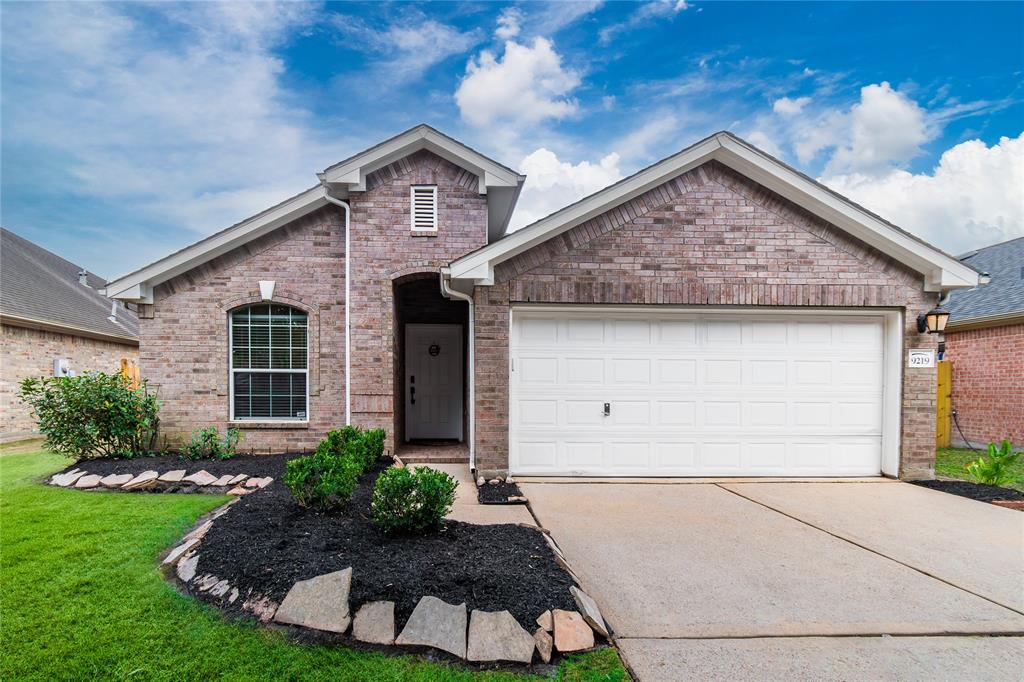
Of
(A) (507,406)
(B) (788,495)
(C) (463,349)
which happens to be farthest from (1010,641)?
(C) (463,349)

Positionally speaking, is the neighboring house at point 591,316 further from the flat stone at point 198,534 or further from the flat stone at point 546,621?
the flat stone at point 546,621

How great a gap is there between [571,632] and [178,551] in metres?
3.29

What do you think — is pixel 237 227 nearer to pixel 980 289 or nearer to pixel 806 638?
pixel 806 638

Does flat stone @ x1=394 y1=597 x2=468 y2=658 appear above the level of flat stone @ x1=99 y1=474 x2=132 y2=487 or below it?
above

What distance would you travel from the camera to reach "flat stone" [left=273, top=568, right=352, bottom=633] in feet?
9.70

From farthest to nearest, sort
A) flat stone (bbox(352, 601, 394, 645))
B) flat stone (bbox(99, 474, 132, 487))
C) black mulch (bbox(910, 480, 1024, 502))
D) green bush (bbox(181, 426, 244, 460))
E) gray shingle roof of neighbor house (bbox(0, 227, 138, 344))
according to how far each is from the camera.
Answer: gray shingle roof of neighbor house (bbox(0, 227, 138, 344)) < green bush (bbox(181, 426, 244, 460)) < flat stone (bbox(99, 474, 132, 487)) < black mulch (bbox(910, 480, 1024, 502)) < flat stone (bbox(352, 601, 394, 645))

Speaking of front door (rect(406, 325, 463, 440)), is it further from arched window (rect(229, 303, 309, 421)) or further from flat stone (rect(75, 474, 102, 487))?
flat stone (rect(75, 474, 102, 487))

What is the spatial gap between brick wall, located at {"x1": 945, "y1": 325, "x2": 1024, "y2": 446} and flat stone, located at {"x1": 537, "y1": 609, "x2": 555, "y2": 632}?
12906mm

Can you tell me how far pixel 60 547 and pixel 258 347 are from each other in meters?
4.59

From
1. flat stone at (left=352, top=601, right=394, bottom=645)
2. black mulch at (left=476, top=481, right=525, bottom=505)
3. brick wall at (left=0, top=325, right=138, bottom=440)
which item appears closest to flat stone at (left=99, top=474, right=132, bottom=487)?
black mulch at (left=476, top=481, right=525, bottom=505)

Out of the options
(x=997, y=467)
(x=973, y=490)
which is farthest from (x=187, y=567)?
(x=997, y=467)

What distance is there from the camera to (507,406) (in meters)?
7.10

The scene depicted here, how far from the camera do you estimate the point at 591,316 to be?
7484 mm

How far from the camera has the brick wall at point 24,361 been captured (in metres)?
11.9
